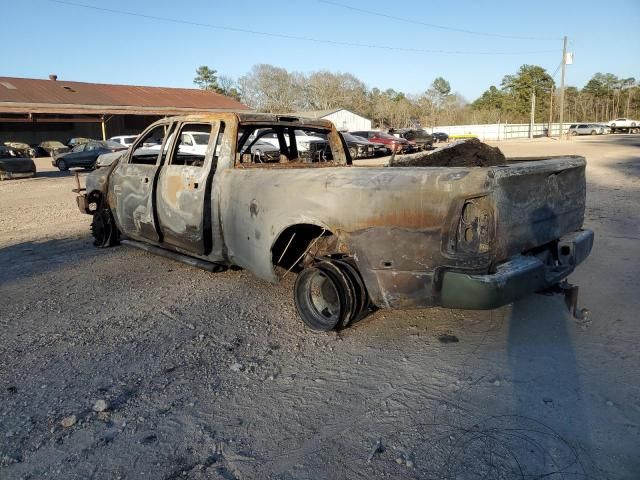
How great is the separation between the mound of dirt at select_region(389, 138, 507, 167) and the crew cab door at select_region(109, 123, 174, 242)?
260 cm

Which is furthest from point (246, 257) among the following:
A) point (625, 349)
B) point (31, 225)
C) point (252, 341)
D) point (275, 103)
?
point (275, 103)

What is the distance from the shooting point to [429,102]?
87188 millimetres

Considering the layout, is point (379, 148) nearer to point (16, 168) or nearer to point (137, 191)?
point (16, 168)

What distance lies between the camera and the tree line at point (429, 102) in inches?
2864

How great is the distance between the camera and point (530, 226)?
3.44 meters

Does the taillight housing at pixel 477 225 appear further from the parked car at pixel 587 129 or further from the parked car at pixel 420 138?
the parked car at pixel 587 129

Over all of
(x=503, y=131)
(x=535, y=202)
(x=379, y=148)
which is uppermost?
(x=503, y=131)

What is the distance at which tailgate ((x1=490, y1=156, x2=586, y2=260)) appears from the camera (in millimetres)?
3164

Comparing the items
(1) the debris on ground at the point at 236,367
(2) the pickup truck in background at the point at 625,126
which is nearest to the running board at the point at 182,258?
(1) the debris on ground at the point at 236,367

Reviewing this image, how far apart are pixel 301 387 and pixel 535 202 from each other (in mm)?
2046

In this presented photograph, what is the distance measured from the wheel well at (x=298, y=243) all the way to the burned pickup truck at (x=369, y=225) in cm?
1

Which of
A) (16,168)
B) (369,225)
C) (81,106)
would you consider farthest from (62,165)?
(369,225)

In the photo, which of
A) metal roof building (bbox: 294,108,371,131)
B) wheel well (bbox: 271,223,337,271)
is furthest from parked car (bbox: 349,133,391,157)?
metal roof building (bbox: 294,108,371,131)

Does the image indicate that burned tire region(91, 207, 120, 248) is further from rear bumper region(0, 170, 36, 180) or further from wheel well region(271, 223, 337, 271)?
rear bumper region(0, 170, 36, 180)
